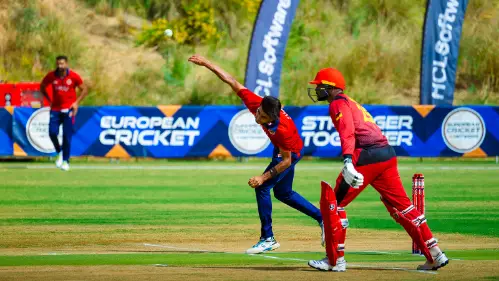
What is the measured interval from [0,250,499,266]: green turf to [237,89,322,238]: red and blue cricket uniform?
19.8 inches

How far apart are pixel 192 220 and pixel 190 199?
3.65m

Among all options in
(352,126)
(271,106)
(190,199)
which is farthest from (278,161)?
(190,199)

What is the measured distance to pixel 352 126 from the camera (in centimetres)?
1006

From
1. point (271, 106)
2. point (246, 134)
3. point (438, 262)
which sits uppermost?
point (271, 106)

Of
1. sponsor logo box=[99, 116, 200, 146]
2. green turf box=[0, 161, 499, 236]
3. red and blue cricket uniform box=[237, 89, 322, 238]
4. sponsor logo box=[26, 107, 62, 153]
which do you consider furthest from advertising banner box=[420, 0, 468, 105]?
red and blue cricket uniform box=[237, 89, 322, 238]

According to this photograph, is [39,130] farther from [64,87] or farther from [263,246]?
[263,246]

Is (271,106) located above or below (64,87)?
above

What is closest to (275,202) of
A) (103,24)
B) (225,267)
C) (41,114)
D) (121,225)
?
(121,225)

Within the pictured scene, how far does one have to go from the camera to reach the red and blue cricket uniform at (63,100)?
25.0 m

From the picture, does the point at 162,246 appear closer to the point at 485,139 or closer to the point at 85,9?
the point at 485,139

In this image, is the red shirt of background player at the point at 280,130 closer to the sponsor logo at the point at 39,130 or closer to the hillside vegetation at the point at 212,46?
the sponsor logo at the point at 39,130

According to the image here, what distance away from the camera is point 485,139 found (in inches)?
1235

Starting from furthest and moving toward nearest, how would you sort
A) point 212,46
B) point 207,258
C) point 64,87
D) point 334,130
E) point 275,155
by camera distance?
point 212,46
point 334,130
point 64,87
point 275,155
point 207,258

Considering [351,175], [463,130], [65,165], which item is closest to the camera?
[351,175]
